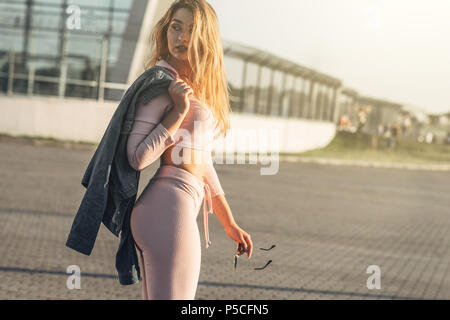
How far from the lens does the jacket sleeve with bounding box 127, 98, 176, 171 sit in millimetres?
2201

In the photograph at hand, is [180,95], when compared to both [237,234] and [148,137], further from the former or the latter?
[237,234]

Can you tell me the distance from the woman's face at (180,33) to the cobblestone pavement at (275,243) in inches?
143

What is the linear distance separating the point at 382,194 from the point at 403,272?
10926 millimetres

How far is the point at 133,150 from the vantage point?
2.23 m

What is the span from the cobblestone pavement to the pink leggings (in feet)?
11.4

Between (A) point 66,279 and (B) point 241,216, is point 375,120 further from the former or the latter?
(A) point 66,279

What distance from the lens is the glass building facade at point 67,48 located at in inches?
1117

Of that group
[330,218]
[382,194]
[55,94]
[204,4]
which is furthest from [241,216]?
[55,94]

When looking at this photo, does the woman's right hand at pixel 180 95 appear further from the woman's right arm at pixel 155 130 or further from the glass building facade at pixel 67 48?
the glass building facade at pixel 67 48

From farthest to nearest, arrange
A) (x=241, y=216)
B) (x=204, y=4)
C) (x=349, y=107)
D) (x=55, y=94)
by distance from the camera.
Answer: (x=349, y=107) < (x=55, y=94) < (x=241, y=216) < (x=204, y=4)
